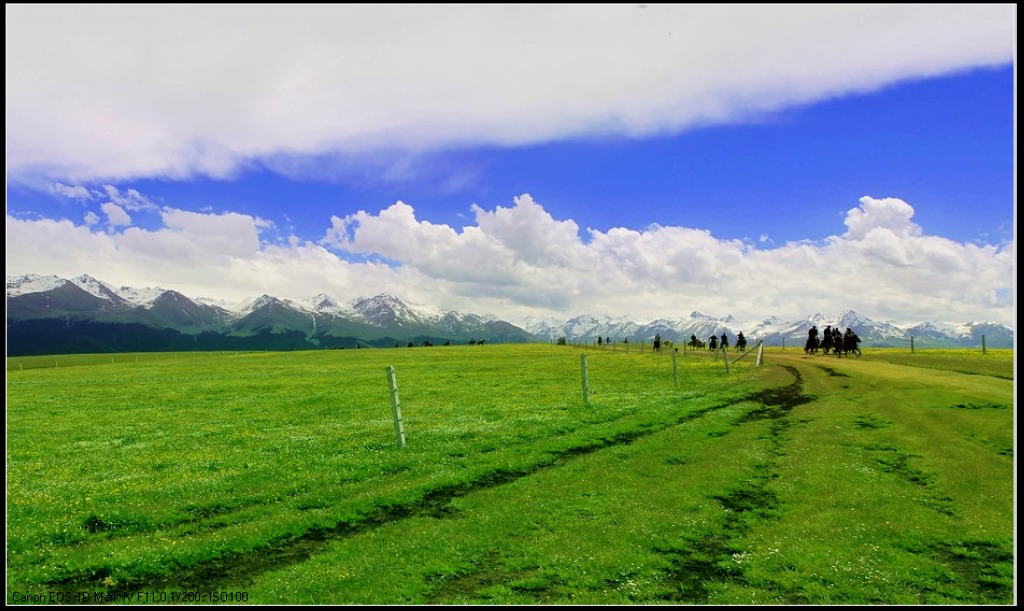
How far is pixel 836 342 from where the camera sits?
104m

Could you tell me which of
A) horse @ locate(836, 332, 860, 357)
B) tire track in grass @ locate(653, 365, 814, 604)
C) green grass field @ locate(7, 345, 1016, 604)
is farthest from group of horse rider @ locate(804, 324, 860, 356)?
tire track in grass @ locate(653, 365, 814, 604)

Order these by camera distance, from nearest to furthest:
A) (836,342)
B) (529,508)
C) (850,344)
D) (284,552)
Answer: (284,552) < (529,508) < (850,344) < (836,342)

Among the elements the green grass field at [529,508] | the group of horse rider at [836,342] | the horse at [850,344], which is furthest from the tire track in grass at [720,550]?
the horse at [850,344]

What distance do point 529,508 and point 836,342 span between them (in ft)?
356

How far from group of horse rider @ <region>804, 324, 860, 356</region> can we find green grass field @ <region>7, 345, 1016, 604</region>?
7349cm

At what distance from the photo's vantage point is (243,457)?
22.0m

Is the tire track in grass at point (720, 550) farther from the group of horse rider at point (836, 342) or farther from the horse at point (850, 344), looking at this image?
the horse at point (850, 344)

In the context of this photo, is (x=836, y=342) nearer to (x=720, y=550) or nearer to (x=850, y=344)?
(x=850, y=344)

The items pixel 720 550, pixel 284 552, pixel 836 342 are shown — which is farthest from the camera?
pixel 836 342

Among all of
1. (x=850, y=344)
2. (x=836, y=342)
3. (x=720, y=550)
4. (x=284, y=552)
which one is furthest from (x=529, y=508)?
(x=836, y=342)

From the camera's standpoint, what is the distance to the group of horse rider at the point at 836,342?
97875 millimetres

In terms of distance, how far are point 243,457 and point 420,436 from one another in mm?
7546

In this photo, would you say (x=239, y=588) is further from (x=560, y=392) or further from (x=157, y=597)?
(x=560, y=392)

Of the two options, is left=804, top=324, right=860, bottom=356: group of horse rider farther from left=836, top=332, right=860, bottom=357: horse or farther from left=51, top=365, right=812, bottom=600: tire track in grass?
left=51, top=365, right=812, bottom=600: tire track in grass
